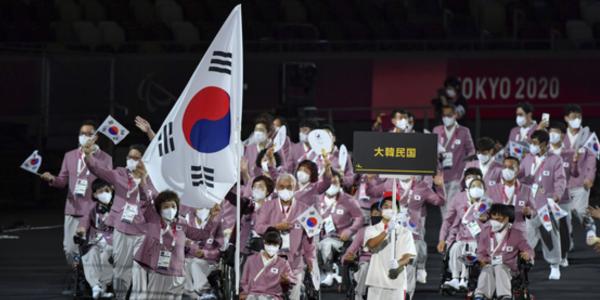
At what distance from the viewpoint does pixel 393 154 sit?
23.9 feet

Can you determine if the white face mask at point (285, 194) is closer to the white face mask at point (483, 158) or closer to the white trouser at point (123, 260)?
the white trouser at point (123, 260)

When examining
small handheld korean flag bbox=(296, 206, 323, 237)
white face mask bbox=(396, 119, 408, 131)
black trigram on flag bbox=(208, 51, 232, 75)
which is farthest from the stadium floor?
black trigram on flag bbox=(208, 51, 232, 75)

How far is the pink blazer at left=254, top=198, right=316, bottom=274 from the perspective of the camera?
7.72 m

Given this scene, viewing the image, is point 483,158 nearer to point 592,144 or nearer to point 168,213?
point 592,144

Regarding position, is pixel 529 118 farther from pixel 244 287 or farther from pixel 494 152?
pixel 244 287

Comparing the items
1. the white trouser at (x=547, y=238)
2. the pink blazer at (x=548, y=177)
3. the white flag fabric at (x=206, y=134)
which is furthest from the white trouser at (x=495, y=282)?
the white flag fabric at (x=206, y=134)

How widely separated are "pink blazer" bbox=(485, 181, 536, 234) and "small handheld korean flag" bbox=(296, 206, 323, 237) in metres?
2.37

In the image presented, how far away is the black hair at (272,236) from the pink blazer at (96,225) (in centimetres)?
191

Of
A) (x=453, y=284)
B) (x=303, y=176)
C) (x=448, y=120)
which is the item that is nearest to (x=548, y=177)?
(x=448, y=120)

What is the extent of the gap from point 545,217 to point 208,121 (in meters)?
4.47

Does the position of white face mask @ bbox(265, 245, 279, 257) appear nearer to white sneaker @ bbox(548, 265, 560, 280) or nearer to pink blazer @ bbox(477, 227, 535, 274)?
pink blazer @ bbox(477, 227, 535, 274)

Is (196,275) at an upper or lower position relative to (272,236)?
lower

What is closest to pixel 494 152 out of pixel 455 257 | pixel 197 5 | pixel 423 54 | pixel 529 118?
pixel 529 118

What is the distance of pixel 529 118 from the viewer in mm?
11055
